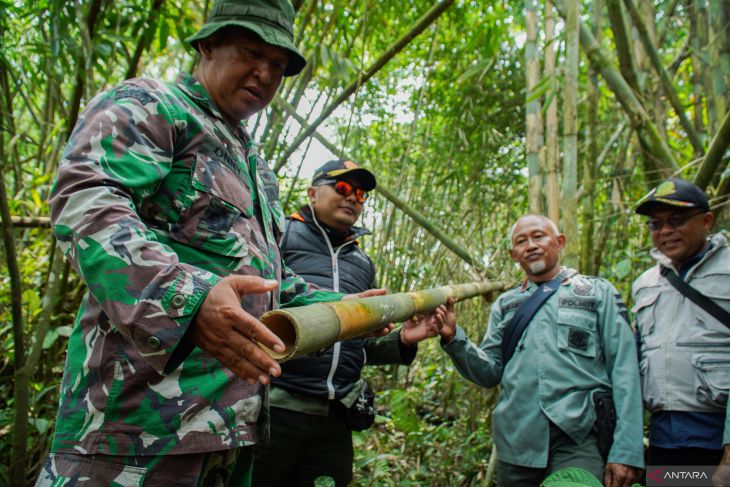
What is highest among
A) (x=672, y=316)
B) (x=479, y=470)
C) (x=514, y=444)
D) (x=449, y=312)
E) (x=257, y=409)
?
(x=672, y=316)

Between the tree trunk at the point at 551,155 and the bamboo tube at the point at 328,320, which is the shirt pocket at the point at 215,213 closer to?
the bamboo tube at the point at 328,320

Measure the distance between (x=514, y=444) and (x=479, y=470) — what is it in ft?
5.27

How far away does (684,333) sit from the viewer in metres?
2.30

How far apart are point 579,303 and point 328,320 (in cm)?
190

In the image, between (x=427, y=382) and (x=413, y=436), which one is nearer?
(x=413, y=436)

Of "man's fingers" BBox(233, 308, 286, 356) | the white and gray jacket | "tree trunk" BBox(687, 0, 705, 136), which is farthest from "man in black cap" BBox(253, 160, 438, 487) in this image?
"tree trunk" BBox(687, 0, 705, 136)

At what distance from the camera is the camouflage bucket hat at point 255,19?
4.75 ft

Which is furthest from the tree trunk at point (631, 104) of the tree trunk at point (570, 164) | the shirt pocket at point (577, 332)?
the shirt pocket at point (577, 332)

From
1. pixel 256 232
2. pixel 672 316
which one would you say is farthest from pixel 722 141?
pixel 256 232

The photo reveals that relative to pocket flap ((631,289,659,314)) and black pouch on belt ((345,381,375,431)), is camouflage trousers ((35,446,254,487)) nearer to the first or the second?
black pouch on belt ((345,381,375,431))

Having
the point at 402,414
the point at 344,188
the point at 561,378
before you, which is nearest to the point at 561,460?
the point at 561,378

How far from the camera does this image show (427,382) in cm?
530

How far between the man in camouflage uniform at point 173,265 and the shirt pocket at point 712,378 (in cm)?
184

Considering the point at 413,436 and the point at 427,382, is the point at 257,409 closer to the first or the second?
the point at 413,436
